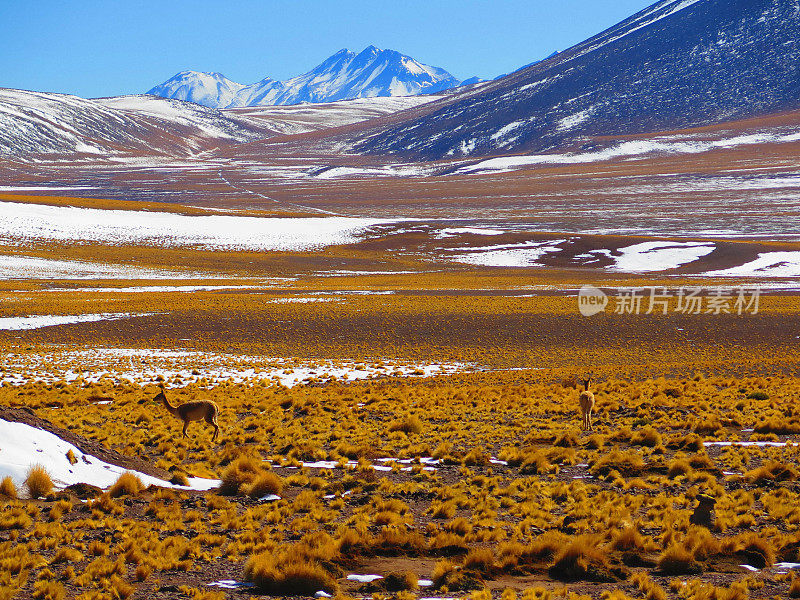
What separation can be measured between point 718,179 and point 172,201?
99145mm

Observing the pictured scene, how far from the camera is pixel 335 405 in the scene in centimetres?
1606

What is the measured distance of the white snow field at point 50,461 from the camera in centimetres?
821

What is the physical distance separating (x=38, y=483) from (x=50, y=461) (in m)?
0.66

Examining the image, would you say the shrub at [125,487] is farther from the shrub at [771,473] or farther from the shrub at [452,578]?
the shrub at [771,473]

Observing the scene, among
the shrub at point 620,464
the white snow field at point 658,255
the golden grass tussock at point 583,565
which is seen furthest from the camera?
the white snow field at point 658,255

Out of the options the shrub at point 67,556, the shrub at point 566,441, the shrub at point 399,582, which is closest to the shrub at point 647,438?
the shrub at point 566,441

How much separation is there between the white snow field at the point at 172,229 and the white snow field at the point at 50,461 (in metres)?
57.7

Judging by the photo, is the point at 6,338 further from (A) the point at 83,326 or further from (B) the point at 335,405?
(B) the point at 335,405

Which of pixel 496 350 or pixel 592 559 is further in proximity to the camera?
pixel 496 350

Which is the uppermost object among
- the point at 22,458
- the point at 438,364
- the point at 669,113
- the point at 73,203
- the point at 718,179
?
the point at 669,113

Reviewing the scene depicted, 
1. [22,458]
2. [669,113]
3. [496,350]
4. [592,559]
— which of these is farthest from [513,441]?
[669,113]

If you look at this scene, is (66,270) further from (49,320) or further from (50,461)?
(50,461)

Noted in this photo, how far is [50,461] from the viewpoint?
28.1 feet

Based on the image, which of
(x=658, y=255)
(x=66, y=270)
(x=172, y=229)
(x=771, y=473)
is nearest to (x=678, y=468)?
(x=771, y=473)
